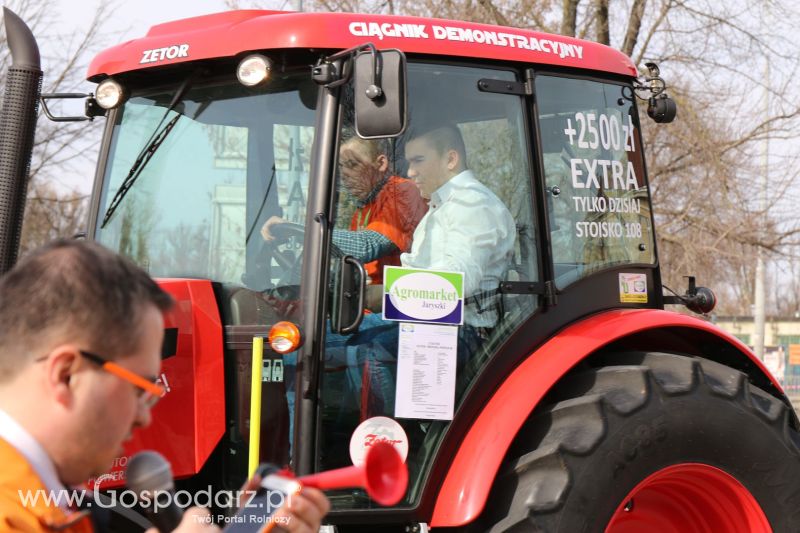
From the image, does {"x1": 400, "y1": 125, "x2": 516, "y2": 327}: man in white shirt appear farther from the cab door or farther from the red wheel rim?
the red wheel rim

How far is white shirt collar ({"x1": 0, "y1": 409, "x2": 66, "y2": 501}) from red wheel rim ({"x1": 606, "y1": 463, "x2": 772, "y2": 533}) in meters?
2.78

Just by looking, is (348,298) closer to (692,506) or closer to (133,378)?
(692,506)

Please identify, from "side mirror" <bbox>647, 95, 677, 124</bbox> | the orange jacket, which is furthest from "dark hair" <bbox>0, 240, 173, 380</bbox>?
"side mirror" <bbox>647, 95, 677, 124</bbox>

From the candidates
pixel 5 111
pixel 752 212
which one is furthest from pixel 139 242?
pixel 752 212

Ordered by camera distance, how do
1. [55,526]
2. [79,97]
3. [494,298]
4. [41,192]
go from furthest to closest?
[41,192], [79,97], [494,298], [55,526]

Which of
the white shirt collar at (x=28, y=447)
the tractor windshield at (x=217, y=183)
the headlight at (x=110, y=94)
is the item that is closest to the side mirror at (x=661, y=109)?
the tractor windshield at (x=217, y=183)

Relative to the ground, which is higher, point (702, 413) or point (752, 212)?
point (752, 212)

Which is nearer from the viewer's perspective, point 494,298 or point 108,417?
point 108,417

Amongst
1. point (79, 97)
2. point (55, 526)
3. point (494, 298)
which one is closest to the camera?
point (55, 526)

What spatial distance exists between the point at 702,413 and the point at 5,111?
8.96ft

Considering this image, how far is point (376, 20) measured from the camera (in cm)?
366

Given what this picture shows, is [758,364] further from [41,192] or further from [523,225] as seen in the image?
[41,192]

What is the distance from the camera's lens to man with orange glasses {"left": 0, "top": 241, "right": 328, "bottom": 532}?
56.8 inches

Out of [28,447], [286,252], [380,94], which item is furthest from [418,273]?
[28,447]
